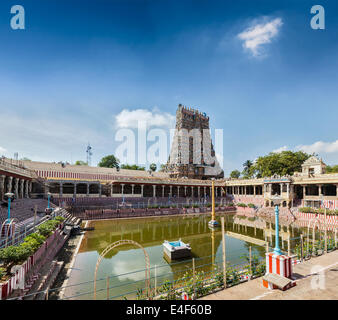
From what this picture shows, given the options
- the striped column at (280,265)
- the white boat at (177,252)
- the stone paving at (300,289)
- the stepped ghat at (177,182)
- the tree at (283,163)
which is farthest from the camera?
the tree at (283,163)

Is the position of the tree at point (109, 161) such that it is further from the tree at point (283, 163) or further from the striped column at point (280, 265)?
the striped column at point (280, 265)

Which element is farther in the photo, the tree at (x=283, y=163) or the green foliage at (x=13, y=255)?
the tree at (x=283, y=163)

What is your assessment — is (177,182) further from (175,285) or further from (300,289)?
(300,289)

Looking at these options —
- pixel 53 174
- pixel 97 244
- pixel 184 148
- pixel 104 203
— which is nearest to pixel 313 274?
pixel 97 244

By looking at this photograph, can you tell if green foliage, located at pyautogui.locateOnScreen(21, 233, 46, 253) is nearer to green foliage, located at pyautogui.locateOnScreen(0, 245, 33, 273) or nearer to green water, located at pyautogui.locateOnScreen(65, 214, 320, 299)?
green foliage, located at pyautogui.locateOnScreen(0, 245, 33, 273)

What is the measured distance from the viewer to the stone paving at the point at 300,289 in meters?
5.91

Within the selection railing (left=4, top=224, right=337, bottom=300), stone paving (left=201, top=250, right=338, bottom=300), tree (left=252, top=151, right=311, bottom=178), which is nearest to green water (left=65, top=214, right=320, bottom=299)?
railing (left=4, top=224, right=337, bottom=300)

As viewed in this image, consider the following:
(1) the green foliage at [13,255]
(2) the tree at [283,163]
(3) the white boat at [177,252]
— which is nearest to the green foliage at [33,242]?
(1) the green foliage at [13,255]

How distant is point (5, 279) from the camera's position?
6785 mm

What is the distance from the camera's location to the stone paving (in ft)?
19.4

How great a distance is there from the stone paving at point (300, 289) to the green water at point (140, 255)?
46.8 inches

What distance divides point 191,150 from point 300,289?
174ft

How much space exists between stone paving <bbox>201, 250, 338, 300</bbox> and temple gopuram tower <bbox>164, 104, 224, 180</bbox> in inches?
1864

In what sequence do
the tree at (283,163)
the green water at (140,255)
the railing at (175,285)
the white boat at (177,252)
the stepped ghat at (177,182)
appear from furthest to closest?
the tree at (283,163), the stepped ghat at (177,182), the white boat at (177,252), the green water at (140,255), the railing at (175,285)
